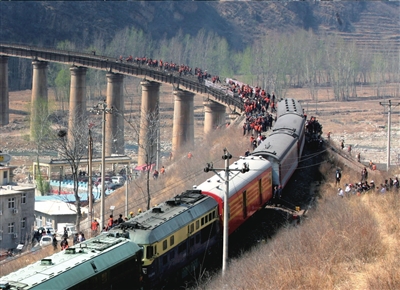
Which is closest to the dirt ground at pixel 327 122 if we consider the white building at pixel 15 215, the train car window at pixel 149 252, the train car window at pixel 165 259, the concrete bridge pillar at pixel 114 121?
the concrete bridge pillar at pixel 114 121

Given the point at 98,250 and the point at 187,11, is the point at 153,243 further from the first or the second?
the point at 187,11

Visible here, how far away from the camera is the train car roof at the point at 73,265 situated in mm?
20297

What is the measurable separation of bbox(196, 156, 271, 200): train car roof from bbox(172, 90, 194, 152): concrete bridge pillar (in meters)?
38.3

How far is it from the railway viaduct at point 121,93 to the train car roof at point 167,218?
119ft

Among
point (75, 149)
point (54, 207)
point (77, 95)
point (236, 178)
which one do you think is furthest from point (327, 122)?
point (236, 178)

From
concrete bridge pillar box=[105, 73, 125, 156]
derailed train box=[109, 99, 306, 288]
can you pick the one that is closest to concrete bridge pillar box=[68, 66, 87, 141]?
concrete bridge pillar box=[105, 73, 125, 156]

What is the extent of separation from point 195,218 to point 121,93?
55791 millimetres

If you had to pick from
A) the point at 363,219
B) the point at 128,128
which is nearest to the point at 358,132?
the point at 128,128

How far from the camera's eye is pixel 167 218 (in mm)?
25828

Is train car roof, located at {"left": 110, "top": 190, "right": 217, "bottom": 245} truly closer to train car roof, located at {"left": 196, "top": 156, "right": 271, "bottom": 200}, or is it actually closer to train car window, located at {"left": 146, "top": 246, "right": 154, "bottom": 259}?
train car window, located at {"left": 146, "top": 246, "right": 154, "bottom": 259}

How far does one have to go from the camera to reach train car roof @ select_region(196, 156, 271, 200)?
2964 cm

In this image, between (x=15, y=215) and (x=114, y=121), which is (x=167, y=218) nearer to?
(x=15, y=215)

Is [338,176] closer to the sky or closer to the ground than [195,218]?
closer to the ground

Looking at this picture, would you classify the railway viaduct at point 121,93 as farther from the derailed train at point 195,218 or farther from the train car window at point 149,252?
the train car window at point 149,252
